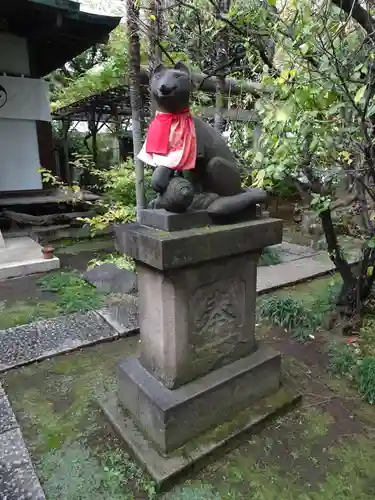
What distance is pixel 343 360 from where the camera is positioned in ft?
10.4

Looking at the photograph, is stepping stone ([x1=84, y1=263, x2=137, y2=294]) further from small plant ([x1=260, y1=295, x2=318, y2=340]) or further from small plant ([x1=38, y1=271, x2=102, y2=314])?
small plant ([x1=260, y1=295, x2=318, y2=340])

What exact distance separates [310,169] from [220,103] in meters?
1.91

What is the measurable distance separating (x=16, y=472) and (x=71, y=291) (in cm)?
291

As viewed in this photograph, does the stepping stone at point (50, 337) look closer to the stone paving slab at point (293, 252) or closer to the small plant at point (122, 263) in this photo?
the small plant at point (122, 263)

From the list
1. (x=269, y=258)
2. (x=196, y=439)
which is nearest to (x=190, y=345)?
(x=196, y=439)

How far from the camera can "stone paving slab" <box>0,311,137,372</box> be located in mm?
3359

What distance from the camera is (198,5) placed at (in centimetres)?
411

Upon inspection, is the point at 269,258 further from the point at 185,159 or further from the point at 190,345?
the point at 185,159

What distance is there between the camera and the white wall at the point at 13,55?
26.9 ft

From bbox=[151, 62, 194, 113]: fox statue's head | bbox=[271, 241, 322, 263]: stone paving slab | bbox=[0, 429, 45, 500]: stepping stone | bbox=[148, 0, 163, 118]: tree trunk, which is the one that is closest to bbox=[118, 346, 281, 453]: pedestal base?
bbox=[0, 429, 45, 500]: stepping stone

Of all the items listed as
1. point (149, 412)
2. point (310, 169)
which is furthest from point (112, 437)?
point (310, 169)

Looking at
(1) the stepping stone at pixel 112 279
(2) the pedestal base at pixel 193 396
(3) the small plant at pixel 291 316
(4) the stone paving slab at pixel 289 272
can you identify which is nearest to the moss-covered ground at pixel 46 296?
(1) the stepping stone at pixel 112 279

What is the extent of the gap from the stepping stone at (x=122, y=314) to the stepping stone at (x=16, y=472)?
1.56m

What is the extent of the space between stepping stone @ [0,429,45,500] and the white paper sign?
8.09 m
